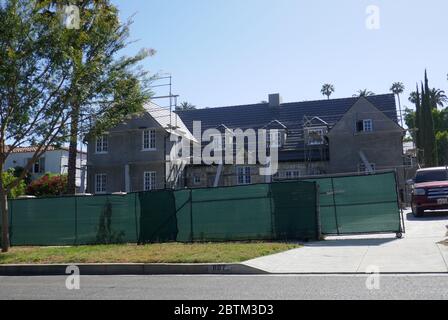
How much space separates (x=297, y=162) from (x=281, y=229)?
23.7m

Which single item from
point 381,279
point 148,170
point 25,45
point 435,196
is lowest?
point 381,279

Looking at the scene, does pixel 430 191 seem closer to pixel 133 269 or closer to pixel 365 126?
pixel 133 269

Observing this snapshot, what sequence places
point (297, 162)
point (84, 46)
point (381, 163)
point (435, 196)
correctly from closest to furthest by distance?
point (84, 46), point (435, 196), point (381, 163), point (297, 162)

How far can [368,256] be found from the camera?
12.2 metres

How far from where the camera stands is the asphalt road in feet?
26.6

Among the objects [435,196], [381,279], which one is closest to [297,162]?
[435,196]

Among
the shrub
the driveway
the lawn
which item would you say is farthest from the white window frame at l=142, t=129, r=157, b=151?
the driveway

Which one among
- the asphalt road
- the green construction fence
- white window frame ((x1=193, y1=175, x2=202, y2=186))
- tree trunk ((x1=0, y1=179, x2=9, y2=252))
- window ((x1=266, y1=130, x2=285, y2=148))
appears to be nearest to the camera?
the asphalt road

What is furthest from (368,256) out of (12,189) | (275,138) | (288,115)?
(288,115)

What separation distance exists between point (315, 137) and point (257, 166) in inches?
200

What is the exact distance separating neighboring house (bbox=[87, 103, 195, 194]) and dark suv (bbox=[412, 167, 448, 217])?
19.1m

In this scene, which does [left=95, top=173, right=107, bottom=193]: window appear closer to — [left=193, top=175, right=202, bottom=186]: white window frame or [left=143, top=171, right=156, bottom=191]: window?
[left=143, top=171, right=156, bottom=191]: window

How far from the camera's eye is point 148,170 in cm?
3728
